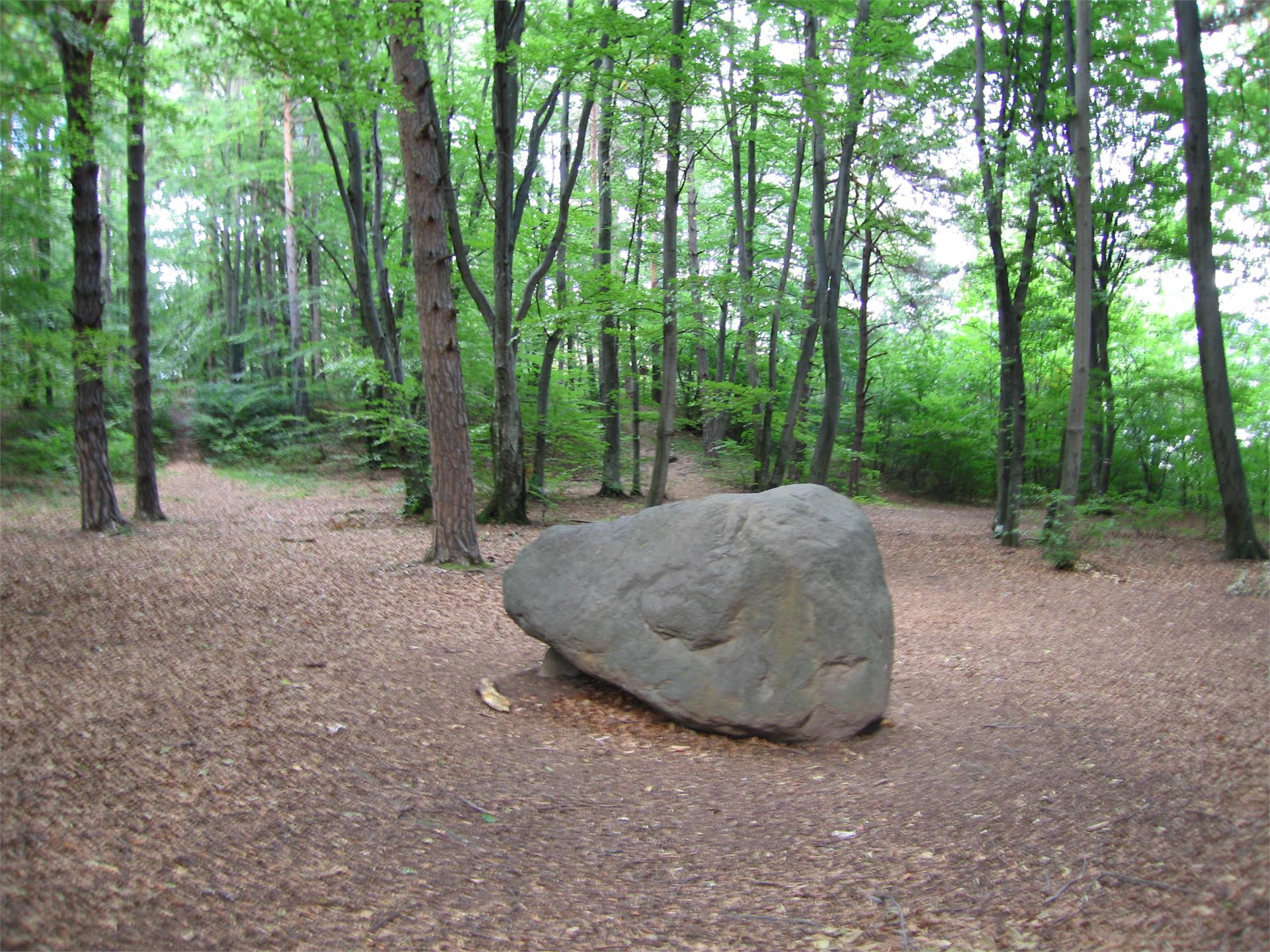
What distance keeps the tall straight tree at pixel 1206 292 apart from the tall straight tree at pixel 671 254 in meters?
5.98

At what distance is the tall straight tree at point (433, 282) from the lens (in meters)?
8.39

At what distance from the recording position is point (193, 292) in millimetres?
27641

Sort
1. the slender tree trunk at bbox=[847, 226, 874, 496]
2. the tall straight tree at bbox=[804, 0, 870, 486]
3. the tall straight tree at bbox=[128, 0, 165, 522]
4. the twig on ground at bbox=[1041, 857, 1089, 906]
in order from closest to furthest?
the twig on ground at bbox=[1041, 857, 1089, 906]
the tall straight tree at bbox=[128, 0, 165, 522]
the tall straight tree at bbox=[804, 0, 870, 486]
the slender tree trunk at bbox=[847, 226, 874, 496]

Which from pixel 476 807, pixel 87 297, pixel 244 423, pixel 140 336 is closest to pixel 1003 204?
pixel 476 807

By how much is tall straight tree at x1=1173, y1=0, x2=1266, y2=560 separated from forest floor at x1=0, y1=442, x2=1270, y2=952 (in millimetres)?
3999

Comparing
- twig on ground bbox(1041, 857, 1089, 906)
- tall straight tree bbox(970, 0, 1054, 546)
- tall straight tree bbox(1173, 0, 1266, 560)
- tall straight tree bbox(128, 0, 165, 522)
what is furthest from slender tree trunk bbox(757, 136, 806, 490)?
twig on ground bbox(1041, 857, 1089, 906)

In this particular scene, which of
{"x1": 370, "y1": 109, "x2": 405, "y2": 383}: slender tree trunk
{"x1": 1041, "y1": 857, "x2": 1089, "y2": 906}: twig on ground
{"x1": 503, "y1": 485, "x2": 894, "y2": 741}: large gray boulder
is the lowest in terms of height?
{"x1": 1041, "y1": 857, "x2": 1089, "y2": 906}: twig on ground

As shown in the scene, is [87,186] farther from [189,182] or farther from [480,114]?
[189,182]

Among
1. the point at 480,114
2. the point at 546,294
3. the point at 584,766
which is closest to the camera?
the point at 584,766

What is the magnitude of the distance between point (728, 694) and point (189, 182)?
22.8 meters

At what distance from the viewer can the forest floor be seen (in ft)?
9.09

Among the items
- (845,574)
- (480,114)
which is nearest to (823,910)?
(845,574)

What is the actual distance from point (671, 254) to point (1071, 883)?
956cm

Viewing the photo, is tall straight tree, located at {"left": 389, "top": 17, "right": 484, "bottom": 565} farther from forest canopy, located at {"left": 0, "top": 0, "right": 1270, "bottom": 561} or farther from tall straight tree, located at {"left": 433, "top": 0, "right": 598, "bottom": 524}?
tall straight tree, located at {"left": 433, "top": 0, "right": 598, "bottom": 524}
